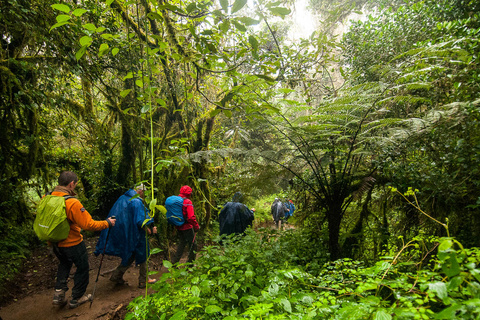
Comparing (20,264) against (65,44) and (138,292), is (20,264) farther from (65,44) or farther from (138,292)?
(65,44)

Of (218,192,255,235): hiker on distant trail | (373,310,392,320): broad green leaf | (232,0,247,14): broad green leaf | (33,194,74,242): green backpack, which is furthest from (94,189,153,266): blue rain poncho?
(373,310,392,320): broad green leaf

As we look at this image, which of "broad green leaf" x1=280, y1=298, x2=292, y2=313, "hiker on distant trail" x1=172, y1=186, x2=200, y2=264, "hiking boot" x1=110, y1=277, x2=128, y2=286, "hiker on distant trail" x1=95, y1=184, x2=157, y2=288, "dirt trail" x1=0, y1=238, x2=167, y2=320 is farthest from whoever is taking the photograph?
"hiker on distant trail" x1=172, y1=186, x2=200, y2=264

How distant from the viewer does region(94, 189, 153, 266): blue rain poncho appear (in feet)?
11.9

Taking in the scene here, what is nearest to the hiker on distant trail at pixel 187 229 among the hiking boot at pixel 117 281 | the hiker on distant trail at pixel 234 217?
the hiker on distant trail at pixel 234 217

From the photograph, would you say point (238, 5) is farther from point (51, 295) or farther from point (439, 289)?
point (51, 295)

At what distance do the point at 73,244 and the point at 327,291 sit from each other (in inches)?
132

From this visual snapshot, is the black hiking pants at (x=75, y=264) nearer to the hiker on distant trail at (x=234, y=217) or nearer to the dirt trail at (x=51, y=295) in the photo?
the dirt trail at (x=51, y=295)

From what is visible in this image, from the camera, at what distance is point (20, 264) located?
15.7 feet

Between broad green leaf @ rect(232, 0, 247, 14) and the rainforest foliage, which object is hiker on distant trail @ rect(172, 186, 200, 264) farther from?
broad green leaf @ rect(232, 0, 247, 14)

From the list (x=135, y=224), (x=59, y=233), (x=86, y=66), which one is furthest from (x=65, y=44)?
(x=135, y=224)

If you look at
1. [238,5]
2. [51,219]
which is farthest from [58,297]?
[238,5]

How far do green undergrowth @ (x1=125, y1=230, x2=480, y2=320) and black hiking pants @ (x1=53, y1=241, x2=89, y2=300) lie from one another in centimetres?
164

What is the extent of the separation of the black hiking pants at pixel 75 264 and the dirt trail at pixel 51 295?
330 millimetres

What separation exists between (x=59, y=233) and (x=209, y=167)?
4.10 metres
